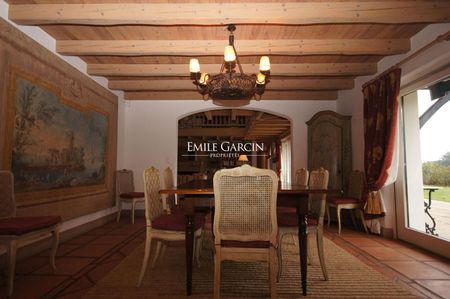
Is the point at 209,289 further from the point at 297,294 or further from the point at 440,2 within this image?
the point at 440,2

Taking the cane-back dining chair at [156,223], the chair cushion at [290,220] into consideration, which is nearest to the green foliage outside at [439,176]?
the chair cushion at [290,220]

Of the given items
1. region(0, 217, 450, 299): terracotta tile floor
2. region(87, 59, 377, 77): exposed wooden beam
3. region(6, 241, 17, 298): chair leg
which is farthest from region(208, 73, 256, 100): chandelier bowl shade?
region(6, 241, 17, 298): chair leg

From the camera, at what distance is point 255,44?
11.3 ft

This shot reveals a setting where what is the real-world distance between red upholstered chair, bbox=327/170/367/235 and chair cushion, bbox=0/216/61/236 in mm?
3581

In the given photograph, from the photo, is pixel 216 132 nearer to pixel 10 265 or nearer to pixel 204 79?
pixel 204 79

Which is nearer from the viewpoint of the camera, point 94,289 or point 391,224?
point 94,289

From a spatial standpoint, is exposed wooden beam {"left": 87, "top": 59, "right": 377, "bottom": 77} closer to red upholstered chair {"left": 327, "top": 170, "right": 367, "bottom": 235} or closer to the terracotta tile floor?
red upholstered chair {"left": 327, "top": 170, "right": 367, "bottom": 235}

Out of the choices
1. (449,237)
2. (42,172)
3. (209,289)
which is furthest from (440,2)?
(42,172)

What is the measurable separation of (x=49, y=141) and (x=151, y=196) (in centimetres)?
182

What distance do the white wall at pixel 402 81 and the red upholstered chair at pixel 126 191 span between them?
3.87 meters

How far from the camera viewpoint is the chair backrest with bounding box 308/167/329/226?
2.42m

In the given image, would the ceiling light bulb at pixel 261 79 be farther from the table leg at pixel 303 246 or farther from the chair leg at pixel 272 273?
the chair leg at pixel 272 273

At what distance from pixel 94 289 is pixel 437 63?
13.3 ft

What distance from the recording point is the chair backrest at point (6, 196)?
2.38 metres
